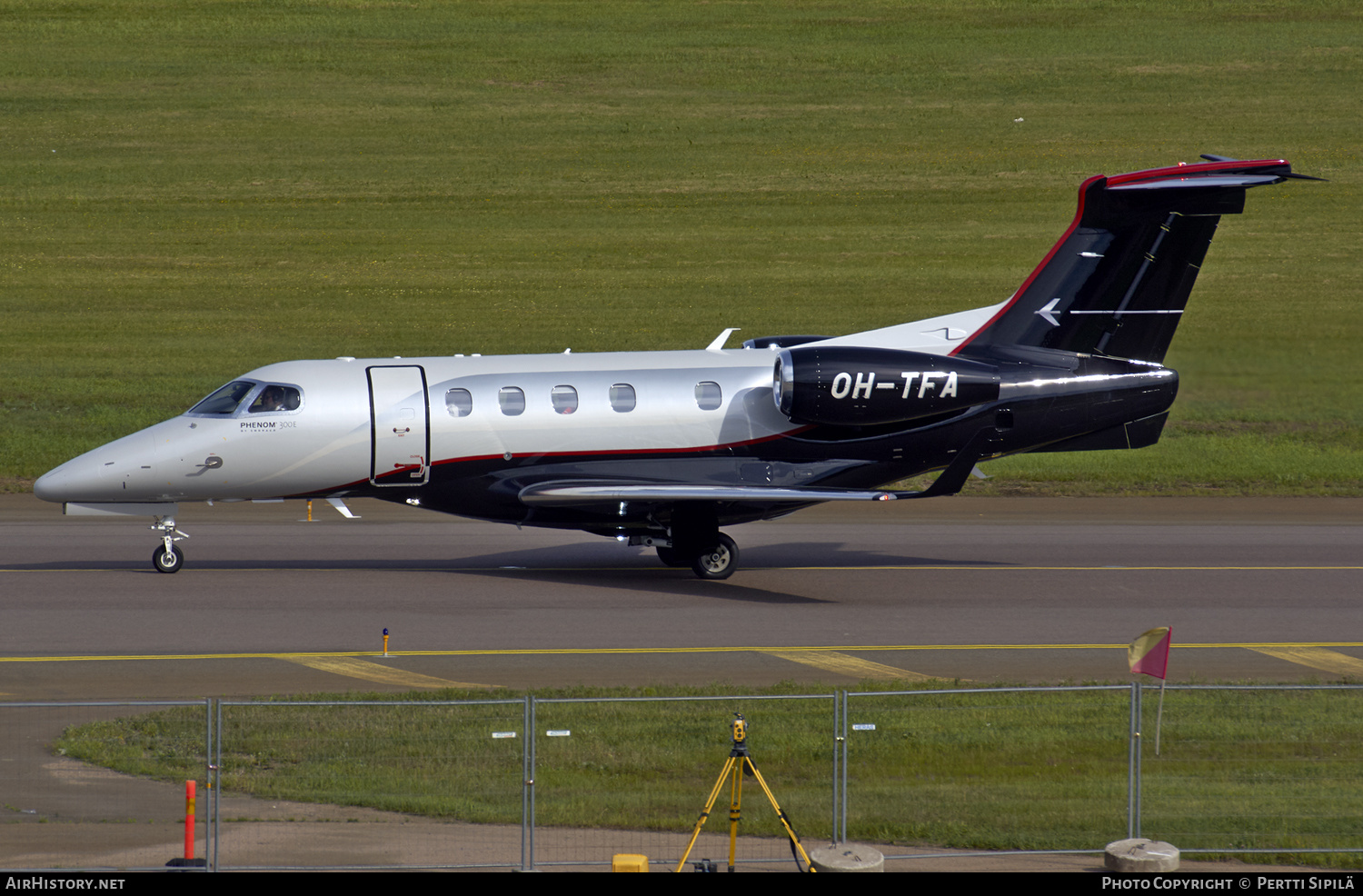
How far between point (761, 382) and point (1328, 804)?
1300 centimetres

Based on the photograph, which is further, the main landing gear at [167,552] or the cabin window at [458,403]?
the main landing gear at [167,552]

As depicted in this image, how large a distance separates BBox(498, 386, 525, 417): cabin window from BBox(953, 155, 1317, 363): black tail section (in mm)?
7444

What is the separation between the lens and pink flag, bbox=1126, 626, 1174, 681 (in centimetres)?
1559

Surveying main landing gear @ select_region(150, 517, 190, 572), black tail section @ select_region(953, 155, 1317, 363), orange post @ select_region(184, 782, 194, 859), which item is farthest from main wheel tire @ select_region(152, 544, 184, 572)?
black tail section @ select_region(953, 155, 1317, 363)

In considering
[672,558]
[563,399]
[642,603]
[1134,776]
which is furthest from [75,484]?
[1134,776]

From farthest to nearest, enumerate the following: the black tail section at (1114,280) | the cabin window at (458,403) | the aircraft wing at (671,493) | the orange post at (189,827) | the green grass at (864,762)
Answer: the black tail section at (1114,280), the cabin window at (458,403), the aircraft wing at (671,493), the green grass at (864,762), the orange post at (189,827)

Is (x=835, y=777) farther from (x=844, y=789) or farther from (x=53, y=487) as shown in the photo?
(x=53, y=487)

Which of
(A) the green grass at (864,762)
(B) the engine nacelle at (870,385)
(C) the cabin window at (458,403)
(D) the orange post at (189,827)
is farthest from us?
(C) the cabin window at (458,403)

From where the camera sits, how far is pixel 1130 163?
62438mm

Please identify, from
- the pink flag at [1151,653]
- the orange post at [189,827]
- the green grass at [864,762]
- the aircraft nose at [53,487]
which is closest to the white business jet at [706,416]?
the aircraft nose at [53,487]

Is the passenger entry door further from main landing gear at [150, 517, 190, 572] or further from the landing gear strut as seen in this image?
the landing gear strut

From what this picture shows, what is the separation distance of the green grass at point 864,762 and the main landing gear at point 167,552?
8.16 metres

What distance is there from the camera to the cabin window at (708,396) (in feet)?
80.9

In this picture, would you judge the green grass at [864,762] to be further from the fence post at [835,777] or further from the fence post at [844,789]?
the fence post at [835,777]
